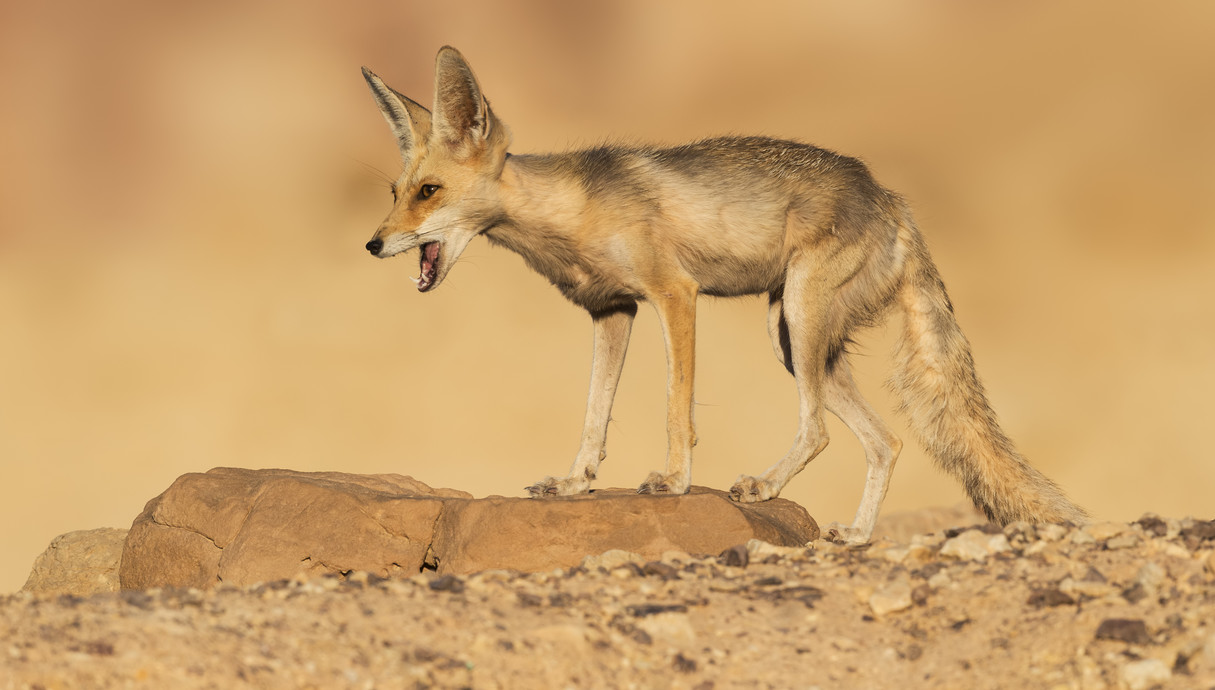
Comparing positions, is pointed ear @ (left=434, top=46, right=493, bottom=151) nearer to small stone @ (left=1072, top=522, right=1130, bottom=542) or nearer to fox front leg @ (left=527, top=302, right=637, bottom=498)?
fox front leg @ (left=527, top=302, right=637, bottom=498)

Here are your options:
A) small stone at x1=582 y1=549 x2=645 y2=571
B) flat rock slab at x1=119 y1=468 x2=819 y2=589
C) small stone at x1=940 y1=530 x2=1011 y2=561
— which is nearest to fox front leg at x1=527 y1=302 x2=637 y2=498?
flat rock slab at x1=119 y1=468 x2=819 y2=589

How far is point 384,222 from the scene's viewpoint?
6.68 metres

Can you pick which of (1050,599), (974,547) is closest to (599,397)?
(974,547)

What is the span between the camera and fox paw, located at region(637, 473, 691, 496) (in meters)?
6.47

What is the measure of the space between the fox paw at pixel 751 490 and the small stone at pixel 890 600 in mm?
2214

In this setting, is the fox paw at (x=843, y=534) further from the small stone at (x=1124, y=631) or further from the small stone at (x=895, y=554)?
the small stone at (x=1124, y=631)

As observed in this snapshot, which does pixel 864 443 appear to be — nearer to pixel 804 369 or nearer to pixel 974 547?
pixel 804 369

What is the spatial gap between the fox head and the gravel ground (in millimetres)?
2471

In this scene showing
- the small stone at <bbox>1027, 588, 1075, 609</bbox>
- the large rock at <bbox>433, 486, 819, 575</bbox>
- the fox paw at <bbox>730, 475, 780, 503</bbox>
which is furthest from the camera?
the fox paw at <bbox>730, 475, 780, 503</bbox>

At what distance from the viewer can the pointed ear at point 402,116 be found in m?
6.84

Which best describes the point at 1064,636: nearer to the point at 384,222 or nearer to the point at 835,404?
the point at 835,404

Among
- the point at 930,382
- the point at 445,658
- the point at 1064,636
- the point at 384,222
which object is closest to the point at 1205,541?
the point at 1064,636

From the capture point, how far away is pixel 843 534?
692cm

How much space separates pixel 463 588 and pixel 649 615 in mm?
819
